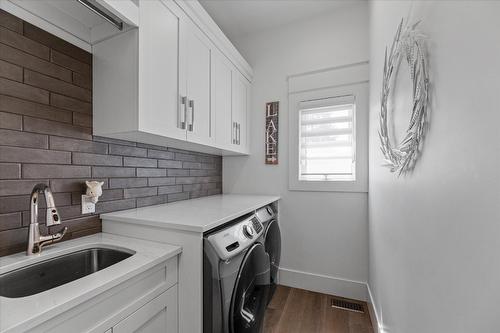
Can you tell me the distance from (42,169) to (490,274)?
1.66 metres

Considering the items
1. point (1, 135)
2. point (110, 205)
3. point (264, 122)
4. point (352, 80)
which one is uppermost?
point (352, 80)

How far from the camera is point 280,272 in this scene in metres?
2.34

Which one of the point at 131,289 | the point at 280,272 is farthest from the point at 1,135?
the point at 280,272

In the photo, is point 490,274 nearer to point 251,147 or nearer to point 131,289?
point 131,289

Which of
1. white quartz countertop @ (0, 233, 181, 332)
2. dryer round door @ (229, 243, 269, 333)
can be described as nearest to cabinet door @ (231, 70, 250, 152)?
dryer round door @ (229, 243, 269, 333)

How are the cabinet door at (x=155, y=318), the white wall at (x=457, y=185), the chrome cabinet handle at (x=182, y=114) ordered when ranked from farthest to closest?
the chrome cabinet handle at (x=182, y=114), the cabinet door at (x=155, y=318), the white wall at (x=457, y=185)

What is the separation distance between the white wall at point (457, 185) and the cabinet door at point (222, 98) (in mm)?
1346

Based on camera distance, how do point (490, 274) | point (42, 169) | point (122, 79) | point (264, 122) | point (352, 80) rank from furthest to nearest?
point (264, 122), point (352, 80), point (122, 79), point (42, 169), point (490, 274)

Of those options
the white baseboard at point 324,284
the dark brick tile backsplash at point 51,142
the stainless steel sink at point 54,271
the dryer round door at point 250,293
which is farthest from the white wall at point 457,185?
the dark brick tile backsplash at point 51,142

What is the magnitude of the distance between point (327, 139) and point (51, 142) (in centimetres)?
216

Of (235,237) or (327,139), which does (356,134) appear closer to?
(327,139)

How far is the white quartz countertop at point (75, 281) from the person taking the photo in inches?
22.1

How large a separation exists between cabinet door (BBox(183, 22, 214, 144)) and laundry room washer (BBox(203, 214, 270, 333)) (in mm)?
739

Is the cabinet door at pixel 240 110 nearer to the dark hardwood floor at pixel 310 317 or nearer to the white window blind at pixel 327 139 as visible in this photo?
the white window blind at pixel 327 139
